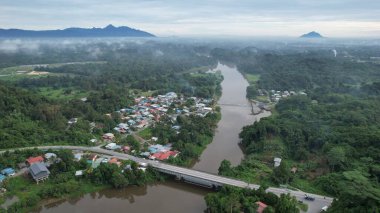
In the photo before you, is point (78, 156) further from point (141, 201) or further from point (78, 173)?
point (141, 201)

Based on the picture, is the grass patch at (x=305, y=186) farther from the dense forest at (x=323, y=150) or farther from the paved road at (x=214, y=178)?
the paved road at (x=214, y=178)

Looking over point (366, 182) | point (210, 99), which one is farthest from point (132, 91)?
point (366, 182)

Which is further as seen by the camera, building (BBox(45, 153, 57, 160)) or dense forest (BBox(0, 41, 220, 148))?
Answer: dense forest (BBox(0, 41, 220, 148))

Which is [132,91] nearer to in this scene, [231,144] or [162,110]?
[162,110]

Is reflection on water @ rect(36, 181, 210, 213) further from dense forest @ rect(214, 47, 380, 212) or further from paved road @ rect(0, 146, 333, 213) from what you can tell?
dense forest @ rect(214, 47, 380, 212)

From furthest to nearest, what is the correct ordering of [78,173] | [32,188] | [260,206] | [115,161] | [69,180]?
1. [115,161]
2. [78,173]
3. [69,180]
4. [32,188]
5. [260,206]

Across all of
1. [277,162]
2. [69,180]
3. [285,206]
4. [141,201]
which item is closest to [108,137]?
[69,180]

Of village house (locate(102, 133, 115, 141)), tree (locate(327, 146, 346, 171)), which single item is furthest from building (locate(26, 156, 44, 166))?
tree (locate(327, 146, 346, 171))

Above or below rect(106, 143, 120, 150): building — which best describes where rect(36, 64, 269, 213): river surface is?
below

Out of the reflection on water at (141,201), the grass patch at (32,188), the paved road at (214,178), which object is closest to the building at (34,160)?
the grass patch at (32,188)
